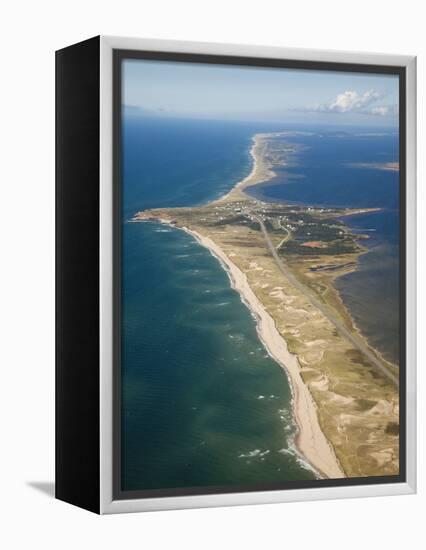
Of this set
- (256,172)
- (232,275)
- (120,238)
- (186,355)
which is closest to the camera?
(120,238)

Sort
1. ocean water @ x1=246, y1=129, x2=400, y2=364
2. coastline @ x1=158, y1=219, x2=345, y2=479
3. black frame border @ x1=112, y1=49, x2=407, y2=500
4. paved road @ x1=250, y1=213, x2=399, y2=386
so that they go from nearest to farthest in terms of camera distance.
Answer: black frame border @ x1=112, y1=49, x2=407, y2=500
coastline @ x1=158, y1=219, x2=345, y2=479
paved road @ x1=250, y1=213, x2=399, y2=386
ocean water @ x1=246, y1=129, x2=400, y2=364

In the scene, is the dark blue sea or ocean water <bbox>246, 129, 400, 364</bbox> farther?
ocean water <bbox>246, 129, 400, 364</bbox>

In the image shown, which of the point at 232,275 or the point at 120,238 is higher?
the point at 120,238

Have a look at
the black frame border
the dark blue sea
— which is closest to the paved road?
the black frame border

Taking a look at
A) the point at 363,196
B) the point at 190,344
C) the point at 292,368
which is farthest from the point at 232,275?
the point at 363,196

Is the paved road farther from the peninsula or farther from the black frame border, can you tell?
the black frame border

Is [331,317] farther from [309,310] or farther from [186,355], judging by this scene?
[186,355]

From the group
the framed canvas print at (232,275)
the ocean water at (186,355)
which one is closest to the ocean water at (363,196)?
the framed canvas print at (232,275)

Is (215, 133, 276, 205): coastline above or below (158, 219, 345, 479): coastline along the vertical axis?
above

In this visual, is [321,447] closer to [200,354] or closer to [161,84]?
[200,354]
